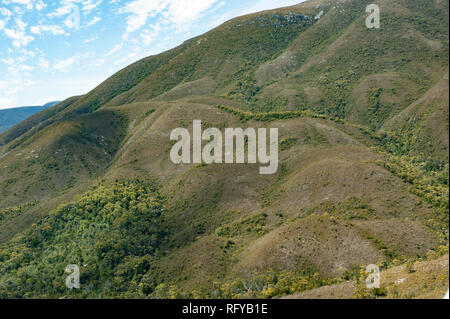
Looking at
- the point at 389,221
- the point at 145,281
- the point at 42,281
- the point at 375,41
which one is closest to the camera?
the point at 389,221

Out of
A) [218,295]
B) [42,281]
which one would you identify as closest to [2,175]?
[42,281]

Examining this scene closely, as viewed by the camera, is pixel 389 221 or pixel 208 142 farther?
pixel 208 142

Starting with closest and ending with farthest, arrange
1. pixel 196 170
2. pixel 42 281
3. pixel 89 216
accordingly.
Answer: pixel 42 281 < pixel 89 216 < pixel 196 170

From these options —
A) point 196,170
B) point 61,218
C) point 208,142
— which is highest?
point 208,142

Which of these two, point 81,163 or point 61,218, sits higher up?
point 81,163

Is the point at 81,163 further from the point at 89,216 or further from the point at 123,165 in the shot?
the point at 89,216

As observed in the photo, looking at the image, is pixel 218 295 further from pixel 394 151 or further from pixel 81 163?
pixel 81 163
